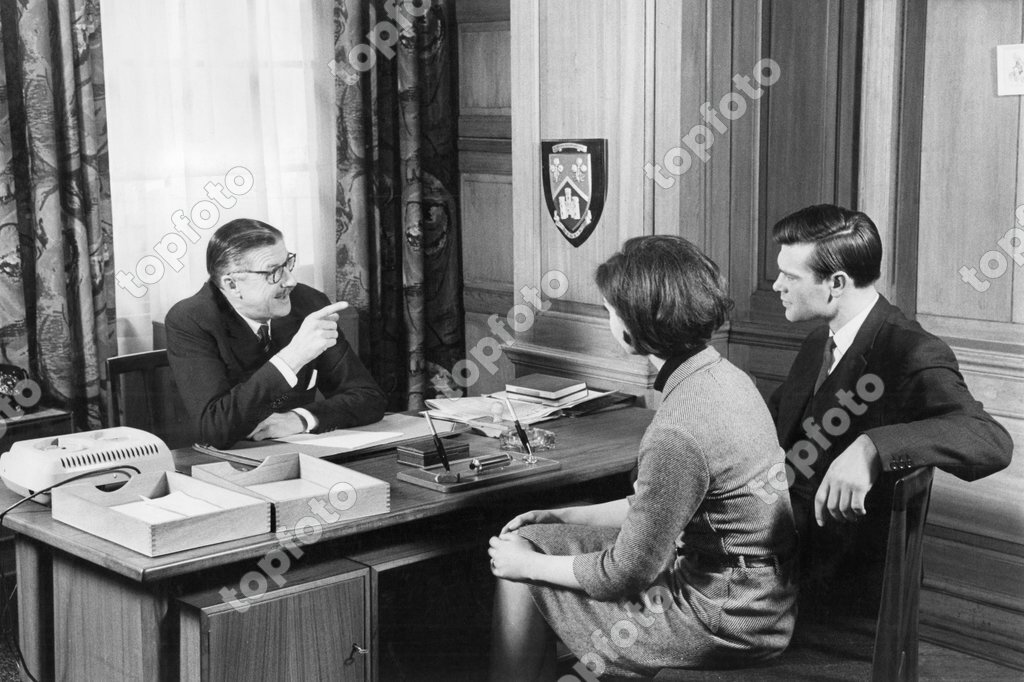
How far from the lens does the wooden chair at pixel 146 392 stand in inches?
129

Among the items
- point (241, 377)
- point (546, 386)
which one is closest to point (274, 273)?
point (241, 377)

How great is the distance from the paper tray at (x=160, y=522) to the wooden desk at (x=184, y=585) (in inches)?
0.8

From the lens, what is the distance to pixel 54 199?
3562mm

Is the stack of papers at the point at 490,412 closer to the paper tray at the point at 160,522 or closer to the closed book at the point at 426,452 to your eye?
the closed book at the point at 426,452

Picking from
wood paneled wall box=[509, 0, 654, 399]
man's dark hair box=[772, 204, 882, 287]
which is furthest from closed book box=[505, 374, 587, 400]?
man's dark hair box=[772, 204, 882, 287]

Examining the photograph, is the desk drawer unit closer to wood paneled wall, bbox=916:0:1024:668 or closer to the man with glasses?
the man with glasses

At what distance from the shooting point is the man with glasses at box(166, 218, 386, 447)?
9.80ft

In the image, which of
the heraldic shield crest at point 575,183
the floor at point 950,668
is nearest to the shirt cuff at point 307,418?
the floor at point 950,668

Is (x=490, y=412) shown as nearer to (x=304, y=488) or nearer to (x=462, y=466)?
(x=462, y=466)

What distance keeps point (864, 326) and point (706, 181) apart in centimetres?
99

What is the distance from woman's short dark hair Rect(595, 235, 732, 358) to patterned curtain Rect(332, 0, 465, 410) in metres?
2.20

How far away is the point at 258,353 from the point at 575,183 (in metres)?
1.04

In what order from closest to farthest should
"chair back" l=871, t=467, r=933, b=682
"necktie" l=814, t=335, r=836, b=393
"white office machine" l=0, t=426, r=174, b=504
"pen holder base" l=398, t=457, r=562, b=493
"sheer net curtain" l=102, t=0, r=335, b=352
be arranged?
"chair back" l=871, t=467, r=933, b=682
"white office machine" l=0, t=426, r=174, b=504
"pen holder base" l=398, t=457, r=562, b=493
"necktie" l=814, t=335, r=836, b=393
"sheer net curtain" l=102, t=0, r=335, b=352

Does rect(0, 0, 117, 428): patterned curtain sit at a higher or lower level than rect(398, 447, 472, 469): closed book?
higher
